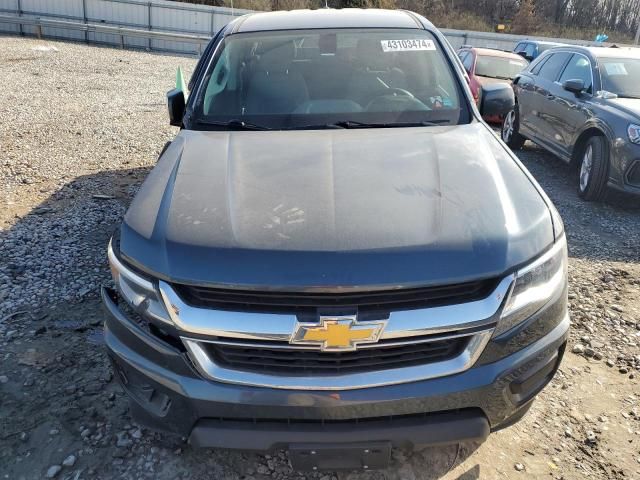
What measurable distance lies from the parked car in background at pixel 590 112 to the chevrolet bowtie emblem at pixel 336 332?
4938mm

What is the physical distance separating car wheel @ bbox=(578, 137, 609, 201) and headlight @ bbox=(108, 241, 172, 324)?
551 centimetres

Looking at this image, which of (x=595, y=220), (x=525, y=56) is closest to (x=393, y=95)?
(x=595, y=220)

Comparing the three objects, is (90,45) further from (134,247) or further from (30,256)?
(134,247)

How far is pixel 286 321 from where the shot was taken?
1907 millimetres

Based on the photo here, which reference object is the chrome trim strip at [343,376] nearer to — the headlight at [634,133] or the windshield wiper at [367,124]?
the windshield wiper at [367,124]

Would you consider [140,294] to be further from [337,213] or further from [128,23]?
[128,23]

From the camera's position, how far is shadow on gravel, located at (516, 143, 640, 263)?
16.3 ft

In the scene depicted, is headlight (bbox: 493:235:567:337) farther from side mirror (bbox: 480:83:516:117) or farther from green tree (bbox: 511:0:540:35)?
green tree (bbox: 511:0:540:35)

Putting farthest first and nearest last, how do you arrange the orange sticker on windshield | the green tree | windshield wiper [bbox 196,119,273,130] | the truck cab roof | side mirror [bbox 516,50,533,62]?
the green tree < side mirror [bbox 516,50,533,62] < the truck cab roof < the orange sticker on windshield < windshield wiper [bbox 196,119,273,130]

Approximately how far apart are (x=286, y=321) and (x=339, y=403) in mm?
343

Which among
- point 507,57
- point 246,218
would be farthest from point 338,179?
point 507,57

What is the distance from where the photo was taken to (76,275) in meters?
4.09

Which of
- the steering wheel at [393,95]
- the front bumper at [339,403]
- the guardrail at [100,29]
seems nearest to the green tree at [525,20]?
the guardrail at [100,29]

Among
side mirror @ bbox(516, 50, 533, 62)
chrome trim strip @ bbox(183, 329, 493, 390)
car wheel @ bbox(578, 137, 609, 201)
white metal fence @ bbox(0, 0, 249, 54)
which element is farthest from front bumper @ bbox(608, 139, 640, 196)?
white metal fence @ bbox(0, 0, 249, 54)
